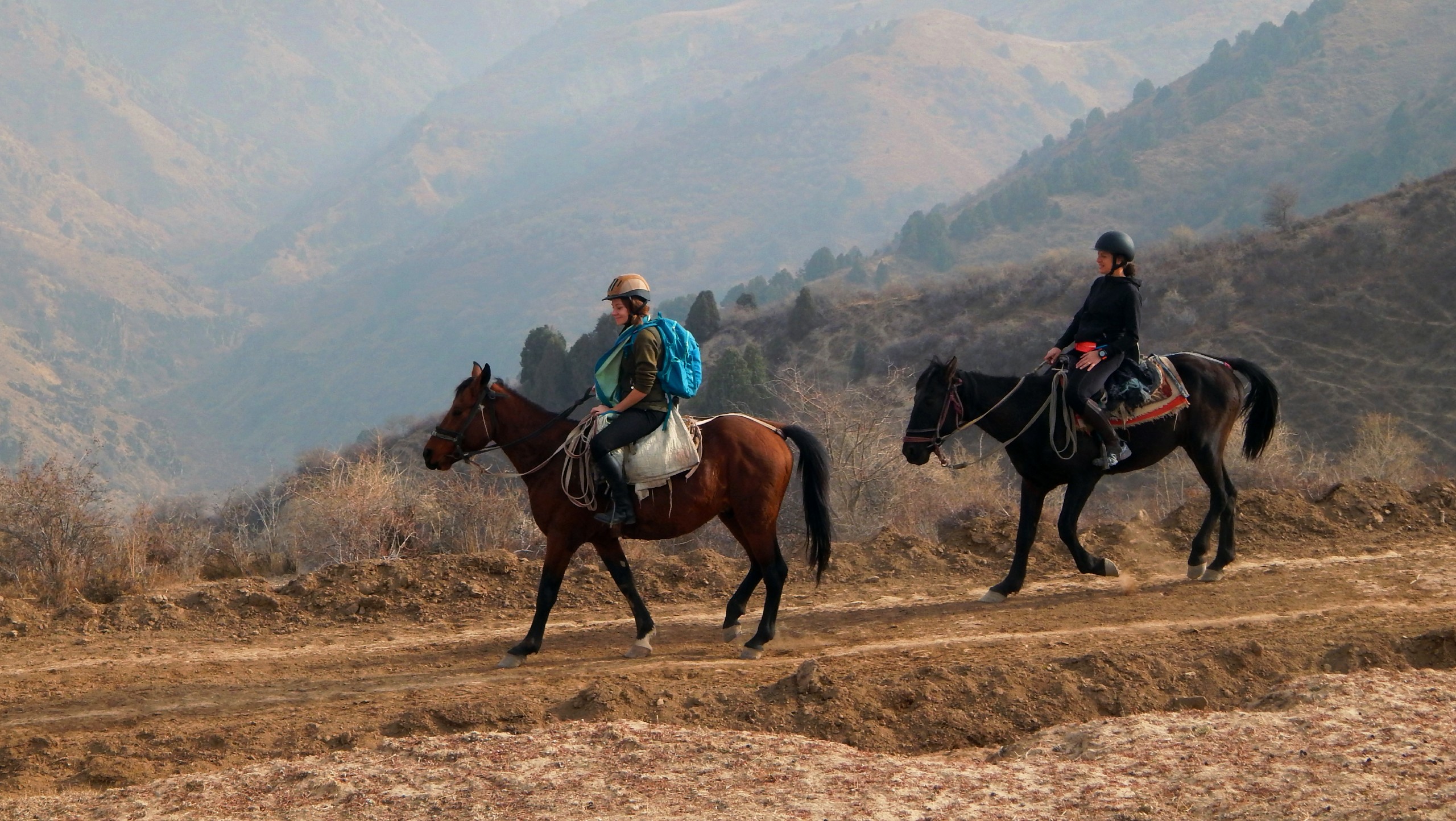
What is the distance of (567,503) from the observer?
32.8 ft

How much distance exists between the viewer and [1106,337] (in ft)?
38.2

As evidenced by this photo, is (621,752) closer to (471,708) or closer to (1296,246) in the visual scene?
(471,708)

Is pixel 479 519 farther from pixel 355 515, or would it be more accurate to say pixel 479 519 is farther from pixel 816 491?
pixel 816 491

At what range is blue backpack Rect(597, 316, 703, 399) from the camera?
9711 millimetres

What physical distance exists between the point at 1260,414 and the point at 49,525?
1475 centimetres

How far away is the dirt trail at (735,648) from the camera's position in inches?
311

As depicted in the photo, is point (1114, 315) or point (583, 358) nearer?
point (1114, 315)

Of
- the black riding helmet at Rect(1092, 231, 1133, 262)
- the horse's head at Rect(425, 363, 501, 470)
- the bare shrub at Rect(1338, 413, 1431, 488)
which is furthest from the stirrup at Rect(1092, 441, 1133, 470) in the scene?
the bare shrub at Rect(1338, 413, 1431, 488)

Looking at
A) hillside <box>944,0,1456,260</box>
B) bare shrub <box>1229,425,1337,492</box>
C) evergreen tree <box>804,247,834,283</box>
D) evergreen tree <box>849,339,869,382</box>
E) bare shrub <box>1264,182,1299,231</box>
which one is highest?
hillside <box>944,0,1456,260</box>

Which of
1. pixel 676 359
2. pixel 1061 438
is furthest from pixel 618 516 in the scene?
pixel 1061 438

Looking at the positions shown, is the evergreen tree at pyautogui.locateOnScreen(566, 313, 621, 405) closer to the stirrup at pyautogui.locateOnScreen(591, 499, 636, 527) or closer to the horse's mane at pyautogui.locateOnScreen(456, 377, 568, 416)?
the horse's mane at pyautogui.locateOnScreen(456, 377, 568, 416)

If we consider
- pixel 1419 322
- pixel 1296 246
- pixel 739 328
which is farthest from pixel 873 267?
pixel 1419 322

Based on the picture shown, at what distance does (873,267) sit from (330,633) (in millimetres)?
156929

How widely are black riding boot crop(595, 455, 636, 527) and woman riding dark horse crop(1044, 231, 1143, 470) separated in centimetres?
459
